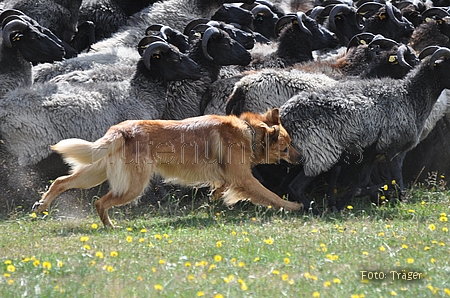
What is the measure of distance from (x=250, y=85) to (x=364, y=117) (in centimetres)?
167

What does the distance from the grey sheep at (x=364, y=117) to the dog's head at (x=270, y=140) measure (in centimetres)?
25

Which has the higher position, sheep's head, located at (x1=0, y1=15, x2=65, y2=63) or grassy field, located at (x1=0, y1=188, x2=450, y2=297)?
sheep's head, located at (x1=0, y1=15, x2=65, y2=63)

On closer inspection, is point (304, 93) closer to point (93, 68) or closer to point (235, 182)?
point (235, 182)

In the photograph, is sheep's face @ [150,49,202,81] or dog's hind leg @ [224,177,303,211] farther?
sheep's face @ [150,49,202,81]

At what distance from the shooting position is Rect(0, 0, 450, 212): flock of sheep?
31.3ft

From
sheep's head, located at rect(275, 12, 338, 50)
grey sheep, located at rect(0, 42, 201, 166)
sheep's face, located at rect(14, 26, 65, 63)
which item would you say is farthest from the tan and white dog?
sheep's head, located at rect(275, 12, 338, 50)

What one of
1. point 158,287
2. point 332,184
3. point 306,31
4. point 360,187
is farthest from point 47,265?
point 306,31

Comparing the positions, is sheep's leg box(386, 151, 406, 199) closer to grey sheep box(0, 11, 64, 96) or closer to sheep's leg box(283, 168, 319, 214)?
sheep's leg box(283, 168, 319, 214)

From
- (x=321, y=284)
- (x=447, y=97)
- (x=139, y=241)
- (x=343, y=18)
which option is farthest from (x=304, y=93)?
(x=343, y=18)

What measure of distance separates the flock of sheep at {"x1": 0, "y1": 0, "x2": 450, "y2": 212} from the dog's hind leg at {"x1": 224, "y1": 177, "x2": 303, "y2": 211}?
2.46 feet

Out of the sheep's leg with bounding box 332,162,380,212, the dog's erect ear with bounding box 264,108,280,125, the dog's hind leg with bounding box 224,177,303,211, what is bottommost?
the sheep's leg with bounding box 332,162,380,212

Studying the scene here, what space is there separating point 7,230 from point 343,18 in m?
8.51

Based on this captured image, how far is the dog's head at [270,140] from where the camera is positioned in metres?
8.92

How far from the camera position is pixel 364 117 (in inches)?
371
